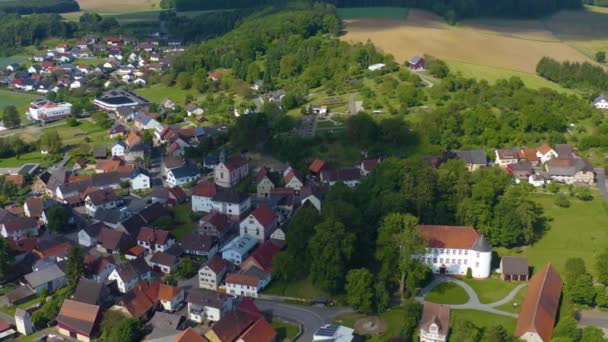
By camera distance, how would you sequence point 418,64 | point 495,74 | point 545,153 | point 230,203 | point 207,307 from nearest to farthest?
point 207,307 → point 230,203 → point 545,153 → point 495,74 → point 418,64

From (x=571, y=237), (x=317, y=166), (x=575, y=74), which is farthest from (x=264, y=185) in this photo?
(x=575, y=74)

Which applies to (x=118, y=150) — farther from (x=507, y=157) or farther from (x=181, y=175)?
(x=507, y=157)

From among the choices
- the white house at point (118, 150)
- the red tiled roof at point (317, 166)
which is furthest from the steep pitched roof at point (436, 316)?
the white house at point (118, 150)

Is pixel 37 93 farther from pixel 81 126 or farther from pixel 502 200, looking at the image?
pixel 502 200

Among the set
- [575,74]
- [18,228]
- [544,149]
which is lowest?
[18,228]

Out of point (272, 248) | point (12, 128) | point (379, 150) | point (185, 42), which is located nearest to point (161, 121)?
point (12, 128)

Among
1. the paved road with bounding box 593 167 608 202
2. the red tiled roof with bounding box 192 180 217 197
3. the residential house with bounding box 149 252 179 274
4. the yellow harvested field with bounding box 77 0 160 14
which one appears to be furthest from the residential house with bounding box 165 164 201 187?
the yellow harvested field with bounding box 77 0 160 14
